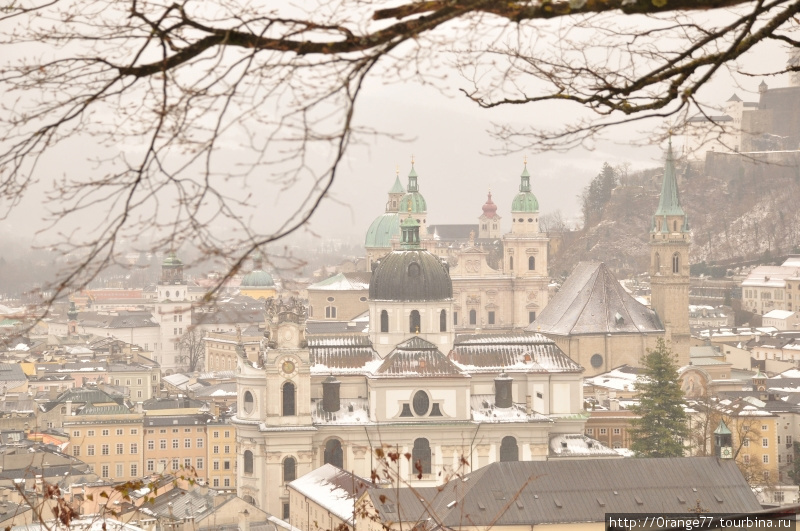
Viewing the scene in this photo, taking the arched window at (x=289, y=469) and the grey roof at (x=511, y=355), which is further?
the grey roof at (x=511, y=355)

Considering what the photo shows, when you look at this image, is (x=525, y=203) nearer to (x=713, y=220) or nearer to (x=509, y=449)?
(x=713, y=220)

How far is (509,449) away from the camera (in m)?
51.3

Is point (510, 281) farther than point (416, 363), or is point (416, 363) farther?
point (510, 281)

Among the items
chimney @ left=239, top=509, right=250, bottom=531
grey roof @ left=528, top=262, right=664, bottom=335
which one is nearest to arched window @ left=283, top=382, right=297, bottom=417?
chimney @ left=239, top=509, right=250, bottom=531

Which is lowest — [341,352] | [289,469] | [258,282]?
[289,469]

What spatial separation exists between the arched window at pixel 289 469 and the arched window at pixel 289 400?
5.20 ft

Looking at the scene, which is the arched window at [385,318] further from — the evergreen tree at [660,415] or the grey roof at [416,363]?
the evergreen tree at [660,415]

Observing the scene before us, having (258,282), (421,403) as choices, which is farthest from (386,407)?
(258,282)

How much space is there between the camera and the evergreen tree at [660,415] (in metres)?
54.0

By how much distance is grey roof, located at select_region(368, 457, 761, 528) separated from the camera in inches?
1479

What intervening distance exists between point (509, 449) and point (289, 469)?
7.51 m

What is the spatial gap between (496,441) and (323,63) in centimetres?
4450

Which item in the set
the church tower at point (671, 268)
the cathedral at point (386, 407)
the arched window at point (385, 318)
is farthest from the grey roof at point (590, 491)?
the church tower at point (671, 268)

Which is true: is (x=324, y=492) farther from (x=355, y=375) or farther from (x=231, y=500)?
(x=355, y=375)
